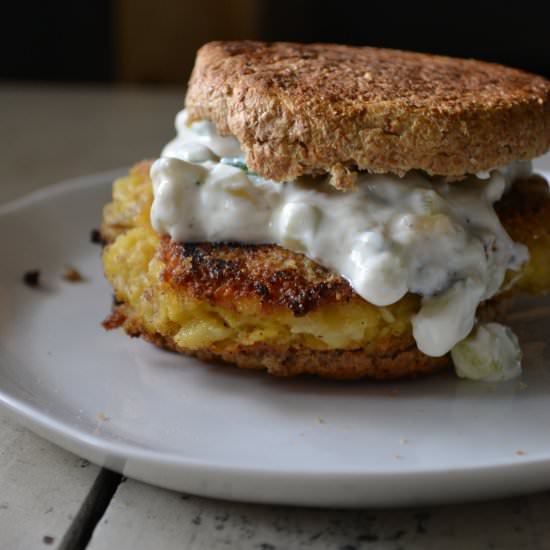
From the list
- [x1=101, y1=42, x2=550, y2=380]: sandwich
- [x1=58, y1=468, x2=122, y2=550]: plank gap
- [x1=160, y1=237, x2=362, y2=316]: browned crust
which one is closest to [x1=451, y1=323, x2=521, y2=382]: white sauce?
[x1=101, y1=42, x2=550, y2=380]: sandwich

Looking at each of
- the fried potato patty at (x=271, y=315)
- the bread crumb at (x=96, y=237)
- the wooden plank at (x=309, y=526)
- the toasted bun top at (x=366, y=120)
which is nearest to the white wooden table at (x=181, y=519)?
the wooden plank at (x=309, y=526)

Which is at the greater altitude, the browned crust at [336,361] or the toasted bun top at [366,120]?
the toasted bun top at [366,120]

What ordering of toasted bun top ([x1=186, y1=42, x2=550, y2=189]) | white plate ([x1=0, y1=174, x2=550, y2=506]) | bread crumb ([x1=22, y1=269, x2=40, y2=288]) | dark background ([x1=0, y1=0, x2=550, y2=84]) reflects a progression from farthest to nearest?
dark background ([x1=0, y1=0, x2=550, y2=84]) < bread crumb ([x1=22, y1=269, x2=40, y2=288]) < toasted bun top ([x1=186, y1=42, x2=550, y2=189]) < white plate ([x1=0, y1=174, x2=550, y2=506])

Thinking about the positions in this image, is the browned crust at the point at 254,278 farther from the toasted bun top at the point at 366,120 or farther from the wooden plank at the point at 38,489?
the wooden plank at the point at 38,489

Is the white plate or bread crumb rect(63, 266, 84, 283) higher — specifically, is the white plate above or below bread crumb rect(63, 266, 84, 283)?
above

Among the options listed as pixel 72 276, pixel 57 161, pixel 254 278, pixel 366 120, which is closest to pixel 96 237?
pixel 72 276

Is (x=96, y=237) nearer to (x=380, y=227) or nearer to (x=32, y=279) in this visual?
(x=32, y=279)

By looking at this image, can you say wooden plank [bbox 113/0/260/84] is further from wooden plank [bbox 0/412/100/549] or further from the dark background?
wooden plank [bbox 0/412/100/549]
